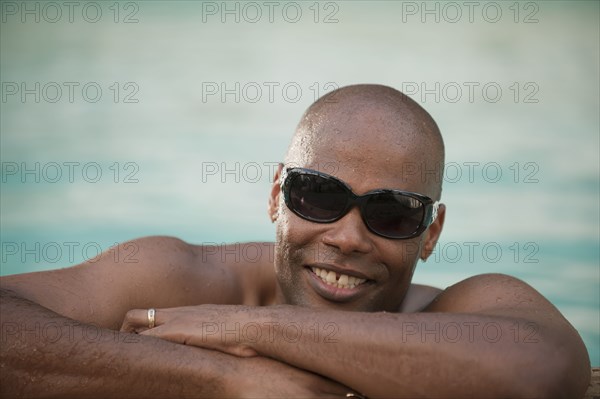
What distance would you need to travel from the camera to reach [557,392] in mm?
3822

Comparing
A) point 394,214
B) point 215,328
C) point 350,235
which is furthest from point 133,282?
point 394,214

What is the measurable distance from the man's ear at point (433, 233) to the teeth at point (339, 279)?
0.71 metres

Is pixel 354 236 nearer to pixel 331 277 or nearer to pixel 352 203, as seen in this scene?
pixel 352 203

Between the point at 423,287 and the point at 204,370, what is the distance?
236cm

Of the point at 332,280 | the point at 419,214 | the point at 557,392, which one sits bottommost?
the point at 557,392

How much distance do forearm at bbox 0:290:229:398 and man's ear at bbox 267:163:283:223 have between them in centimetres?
165

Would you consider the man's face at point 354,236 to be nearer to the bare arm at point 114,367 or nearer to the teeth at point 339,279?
the teeth at point 339,279

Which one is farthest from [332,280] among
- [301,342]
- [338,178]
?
[301,342]

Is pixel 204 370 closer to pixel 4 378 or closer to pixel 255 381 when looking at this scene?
pixel 255 381

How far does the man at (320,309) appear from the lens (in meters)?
3.75

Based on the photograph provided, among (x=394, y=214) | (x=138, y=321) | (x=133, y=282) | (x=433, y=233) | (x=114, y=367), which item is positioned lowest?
(x=114, y=367)

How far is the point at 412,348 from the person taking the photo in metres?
3.72

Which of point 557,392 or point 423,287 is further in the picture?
point 423,287

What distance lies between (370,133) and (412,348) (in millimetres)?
1414
